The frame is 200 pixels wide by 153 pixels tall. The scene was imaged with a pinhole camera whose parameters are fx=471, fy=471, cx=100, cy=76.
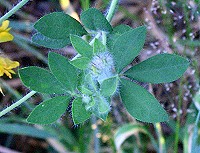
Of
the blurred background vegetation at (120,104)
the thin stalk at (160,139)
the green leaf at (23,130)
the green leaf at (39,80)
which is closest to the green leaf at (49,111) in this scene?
the green leaf at (39,80)

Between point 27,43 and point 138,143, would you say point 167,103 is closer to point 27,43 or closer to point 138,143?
point 138,143

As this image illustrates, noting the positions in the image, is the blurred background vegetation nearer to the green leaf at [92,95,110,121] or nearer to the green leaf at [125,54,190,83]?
the green leaf at [125,54,190,83]

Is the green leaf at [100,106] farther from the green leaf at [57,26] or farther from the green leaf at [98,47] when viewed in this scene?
the green leaf at [57,26]

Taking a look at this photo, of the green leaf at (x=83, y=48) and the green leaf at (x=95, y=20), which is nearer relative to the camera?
the green leaf at (x=83, y=48)

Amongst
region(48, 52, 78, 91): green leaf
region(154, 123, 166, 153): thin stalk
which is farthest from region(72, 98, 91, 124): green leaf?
region(154, 123, 166, 153): thin stalk

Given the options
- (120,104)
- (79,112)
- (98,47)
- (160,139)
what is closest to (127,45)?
(98,47)

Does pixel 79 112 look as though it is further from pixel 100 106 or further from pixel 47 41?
Result: pixel 47 41
